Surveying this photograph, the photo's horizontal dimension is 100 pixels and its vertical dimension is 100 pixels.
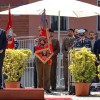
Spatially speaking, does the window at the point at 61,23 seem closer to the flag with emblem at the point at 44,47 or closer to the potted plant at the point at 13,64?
the flag with emblem at the point at 44,47

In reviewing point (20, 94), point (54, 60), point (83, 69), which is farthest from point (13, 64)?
point (20, 94)

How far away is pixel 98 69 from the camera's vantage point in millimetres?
14758

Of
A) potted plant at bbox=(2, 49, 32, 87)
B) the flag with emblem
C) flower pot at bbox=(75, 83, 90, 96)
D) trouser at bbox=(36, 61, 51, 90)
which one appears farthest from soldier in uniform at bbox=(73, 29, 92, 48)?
potted plant at bbox=(2, 49, 32, 87)

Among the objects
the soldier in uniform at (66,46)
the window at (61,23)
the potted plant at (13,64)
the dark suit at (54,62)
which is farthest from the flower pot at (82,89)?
the window at (61,23)

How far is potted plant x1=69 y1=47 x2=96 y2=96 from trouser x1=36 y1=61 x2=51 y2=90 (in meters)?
1.07

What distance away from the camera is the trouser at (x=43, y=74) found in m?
15.6

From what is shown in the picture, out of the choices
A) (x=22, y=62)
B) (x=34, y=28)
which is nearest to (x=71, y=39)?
(x=22, y=62)

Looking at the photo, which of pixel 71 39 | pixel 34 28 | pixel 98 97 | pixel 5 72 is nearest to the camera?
pixel 98 97

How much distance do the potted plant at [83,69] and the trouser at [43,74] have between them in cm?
107

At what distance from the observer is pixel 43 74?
15.6m

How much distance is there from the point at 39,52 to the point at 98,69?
1973 millimetres

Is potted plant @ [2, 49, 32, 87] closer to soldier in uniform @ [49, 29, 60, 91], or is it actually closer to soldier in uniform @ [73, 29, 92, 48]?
soldier in uniform @ [49, 29, 60, 91]

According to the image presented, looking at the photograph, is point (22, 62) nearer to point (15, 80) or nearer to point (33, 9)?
point (15, 80)

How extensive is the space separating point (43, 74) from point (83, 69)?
1451mm
